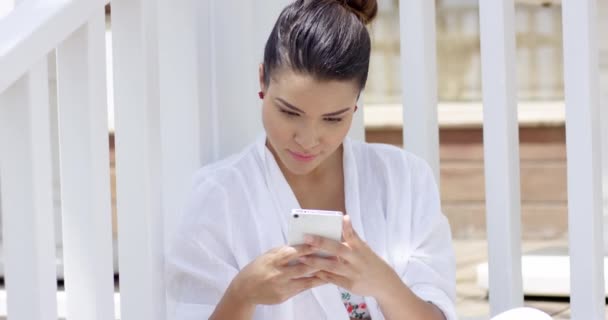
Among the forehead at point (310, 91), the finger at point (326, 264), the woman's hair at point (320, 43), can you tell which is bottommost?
the finger at point (326, 264)

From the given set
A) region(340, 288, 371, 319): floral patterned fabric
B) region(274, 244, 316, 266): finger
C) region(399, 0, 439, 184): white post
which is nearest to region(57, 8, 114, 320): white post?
region(274, 244, 316, 266): finger

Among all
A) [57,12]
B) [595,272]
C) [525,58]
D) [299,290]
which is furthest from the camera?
[525,58]

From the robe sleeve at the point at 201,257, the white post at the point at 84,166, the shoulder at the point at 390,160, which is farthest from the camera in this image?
the shoulder at the point at 390,160

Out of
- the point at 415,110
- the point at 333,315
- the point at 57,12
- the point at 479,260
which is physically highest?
the point at 57,12

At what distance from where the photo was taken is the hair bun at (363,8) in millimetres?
1774

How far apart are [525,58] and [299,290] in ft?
16.5

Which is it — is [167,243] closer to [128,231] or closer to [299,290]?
[128,231]

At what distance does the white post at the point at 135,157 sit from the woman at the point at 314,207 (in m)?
0.07

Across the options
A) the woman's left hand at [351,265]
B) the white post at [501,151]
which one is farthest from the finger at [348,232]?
the white post at [501,151]

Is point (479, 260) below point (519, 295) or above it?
below

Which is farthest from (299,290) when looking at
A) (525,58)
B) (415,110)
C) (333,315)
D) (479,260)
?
(525,58)

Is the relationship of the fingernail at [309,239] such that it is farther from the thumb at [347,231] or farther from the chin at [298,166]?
the chin at [298,166]

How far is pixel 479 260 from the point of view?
5.29 meters

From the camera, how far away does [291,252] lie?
5.14 ft
